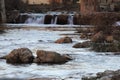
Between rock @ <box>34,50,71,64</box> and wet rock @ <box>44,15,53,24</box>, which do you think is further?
wet rock @ <box>44,15,53,24</box>

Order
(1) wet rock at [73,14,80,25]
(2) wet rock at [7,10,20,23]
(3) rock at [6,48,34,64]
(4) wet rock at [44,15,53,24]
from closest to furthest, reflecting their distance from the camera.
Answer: (3) rock at [6,48,34,64] → (1) wet rock at [73,14,80,25] → (4) wet rock at [44,15,53,24] → (2) wet rock at [7,10,20,23]

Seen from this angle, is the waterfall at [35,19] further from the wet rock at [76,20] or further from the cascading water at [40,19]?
the wet rock at [76,20]

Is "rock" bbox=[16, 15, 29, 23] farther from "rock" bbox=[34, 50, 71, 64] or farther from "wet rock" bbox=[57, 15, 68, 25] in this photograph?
"rock" bbox=[34, 50, 71, 64]

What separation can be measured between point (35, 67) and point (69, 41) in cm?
965

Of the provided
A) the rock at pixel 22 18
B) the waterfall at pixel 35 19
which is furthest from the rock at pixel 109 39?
the rock at pixel 22 18

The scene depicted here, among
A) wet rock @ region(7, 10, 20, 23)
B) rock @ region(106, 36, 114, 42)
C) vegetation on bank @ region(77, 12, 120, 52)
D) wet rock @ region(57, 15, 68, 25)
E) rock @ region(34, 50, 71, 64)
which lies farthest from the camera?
wet rock @ region(7, 10, 20, 23)

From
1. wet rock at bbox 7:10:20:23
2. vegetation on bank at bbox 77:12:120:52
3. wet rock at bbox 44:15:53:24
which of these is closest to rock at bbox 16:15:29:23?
wet rock at bbox 7:10:20:23

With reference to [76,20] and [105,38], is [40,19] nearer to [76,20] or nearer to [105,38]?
[76,20]

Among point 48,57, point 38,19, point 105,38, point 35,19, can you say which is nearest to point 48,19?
point 38,19

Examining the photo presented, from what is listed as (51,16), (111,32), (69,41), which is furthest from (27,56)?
(51,16)

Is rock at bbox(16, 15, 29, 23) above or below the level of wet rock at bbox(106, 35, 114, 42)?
below

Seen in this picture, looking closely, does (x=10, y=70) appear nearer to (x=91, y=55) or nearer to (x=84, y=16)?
(x=91, y=55)

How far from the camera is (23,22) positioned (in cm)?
5069

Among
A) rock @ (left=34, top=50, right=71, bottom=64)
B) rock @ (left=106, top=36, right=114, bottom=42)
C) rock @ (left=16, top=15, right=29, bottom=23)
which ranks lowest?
rock @ (left=16, top=15, right=29, bottom=23)
